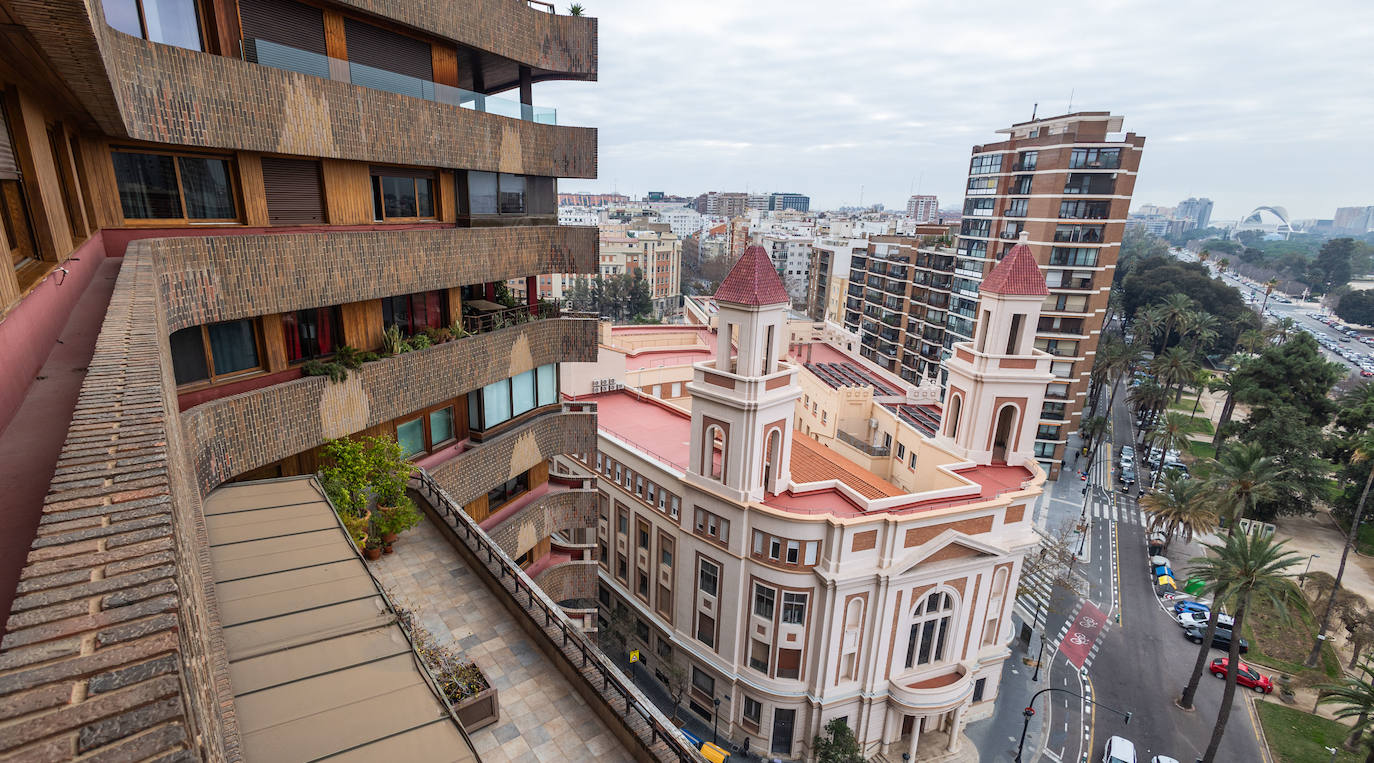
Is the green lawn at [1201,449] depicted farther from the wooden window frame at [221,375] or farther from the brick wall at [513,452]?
the wooden window frame at [221,375]

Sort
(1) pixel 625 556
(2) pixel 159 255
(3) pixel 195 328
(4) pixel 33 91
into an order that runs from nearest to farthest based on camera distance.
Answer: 1. (4) pixel 33 91
2. (2) pixel 159 255
3. (3) pixel 195 328
4. (1) pixel 625 556

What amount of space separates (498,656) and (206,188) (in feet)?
40.4

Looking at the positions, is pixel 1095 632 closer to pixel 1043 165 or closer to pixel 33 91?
pixel 1043 165

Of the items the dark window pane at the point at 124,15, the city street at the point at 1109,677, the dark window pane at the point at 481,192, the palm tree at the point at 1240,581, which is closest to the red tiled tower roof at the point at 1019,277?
the palm tree at the point at 1240,581

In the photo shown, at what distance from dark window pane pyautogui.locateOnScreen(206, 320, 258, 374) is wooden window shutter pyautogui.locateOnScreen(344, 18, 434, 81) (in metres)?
8.03

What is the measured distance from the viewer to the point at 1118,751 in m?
32.4

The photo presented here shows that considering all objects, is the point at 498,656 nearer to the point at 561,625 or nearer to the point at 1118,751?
the point at 561,625

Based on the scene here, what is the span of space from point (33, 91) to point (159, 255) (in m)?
3.42

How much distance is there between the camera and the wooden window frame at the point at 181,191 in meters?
13.1

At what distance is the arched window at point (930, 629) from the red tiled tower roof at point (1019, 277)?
1578 centimetres

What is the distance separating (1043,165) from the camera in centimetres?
6181

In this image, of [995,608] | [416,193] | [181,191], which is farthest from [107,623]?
[995,608]

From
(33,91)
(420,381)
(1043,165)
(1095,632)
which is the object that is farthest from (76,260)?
(1043,165)

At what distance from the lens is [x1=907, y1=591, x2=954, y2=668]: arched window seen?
1214 inches
